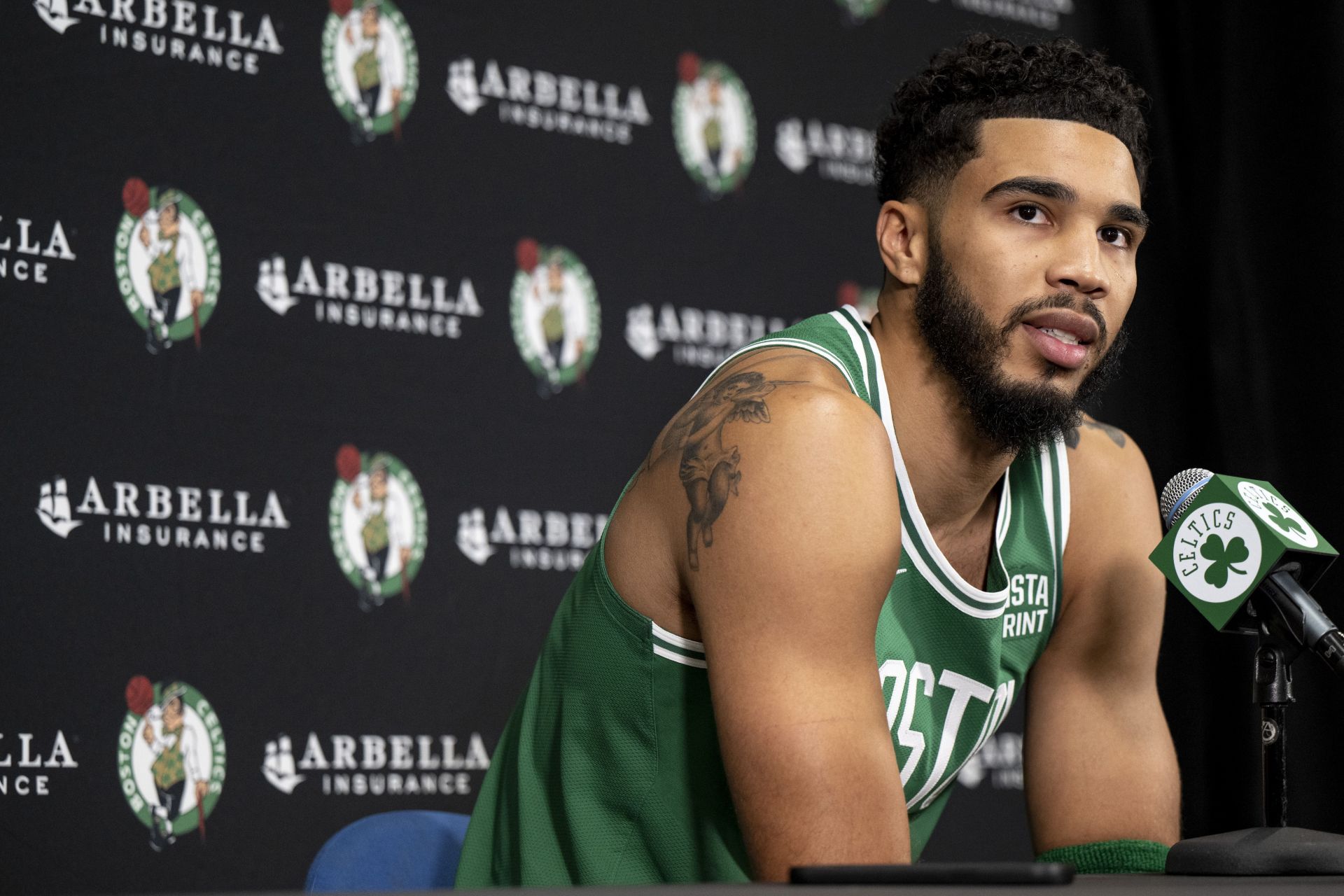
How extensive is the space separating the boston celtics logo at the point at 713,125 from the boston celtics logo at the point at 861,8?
0.29 m

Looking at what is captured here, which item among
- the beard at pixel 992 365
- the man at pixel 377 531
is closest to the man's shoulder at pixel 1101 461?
the beard at pixel 992 365

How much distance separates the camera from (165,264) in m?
1.78

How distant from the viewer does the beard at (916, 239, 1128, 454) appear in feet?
4.23

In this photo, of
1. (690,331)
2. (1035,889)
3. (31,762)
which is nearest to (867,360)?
(1035,889)

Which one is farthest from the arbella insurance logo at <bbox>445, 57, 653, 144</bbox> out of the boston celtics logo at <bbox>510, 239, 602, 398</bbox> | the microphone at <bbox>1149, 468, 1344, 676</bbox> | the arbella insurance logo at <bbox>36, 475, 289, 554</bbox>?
the microphone at <bbox>1149, 468, 1344, 676</bbox>

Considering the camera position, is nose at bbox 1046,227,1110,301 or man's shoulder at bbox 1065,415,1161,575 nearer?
nose at bbox 1046,227,1110,301

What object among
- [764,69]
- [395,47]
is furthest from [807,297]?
[395,47]

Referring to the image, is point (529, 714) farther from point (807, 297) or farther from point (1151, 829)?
point (807, 297)

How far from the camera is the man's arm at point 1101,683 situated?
4.74ft

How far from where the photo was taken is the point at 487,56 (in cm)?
206

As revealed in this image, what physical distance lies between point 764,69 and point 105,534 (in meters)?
1.27

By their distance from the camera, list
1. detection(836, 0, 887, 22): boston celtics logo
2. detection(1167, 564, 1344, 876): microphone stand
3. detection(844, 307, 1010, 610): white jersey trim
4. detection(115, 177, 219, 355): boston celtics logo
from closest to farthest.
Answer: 1. detection(1167, 564, 1344, 876): microphone stand
2. detection(844, 307, 1010, 610): white jersey trim
3. detection(115, 177, 219, 355): boston celtics logo
4. detection(836, 0, 887, 22): boston celtics logo

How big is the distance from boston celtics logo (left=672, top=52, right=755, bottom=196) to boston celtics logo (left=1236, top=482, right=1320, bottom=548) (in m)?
1.38

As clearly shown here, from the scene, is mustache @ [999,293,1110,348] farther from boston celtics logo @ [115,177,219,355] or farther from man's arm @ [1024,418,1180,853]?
boston celtics logo @ [115,177,219,355]
